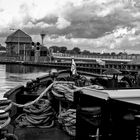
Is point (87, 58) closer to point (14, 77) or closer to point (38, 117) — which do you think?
point (14, 77)

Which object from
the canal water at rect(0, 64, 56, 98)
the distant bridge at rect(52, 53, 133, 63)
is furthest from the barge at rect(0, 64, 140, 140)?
→ the distant bridge at rect(52, 53, 133, 63)

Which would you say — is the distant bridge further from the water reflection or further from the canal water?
the water reflection

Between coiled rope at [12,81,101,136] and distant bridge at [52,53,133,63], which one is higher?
coiled rope at [12,81,101,136]

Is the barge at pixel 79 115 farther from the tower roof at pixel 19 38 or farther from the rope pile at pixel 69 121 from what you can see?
the tower roof at pixel 19 38

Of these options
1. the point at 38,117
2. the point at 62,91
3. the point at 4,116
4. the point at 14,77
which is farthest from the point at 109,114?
the point at 14,77

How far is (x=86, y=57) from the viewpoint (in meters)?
98.2

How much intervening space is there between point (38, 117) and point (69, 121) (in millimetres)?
775

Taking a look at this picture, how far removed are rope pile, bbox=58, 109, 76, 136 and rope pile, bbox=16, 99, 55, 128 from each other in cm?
35

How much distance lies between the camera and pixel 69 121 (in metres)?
5.07

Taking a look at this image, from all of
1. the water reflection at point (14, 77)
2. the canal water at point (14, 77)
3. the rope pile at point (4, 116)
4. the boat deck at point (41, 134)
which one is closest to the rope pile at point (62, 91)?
the boat deck at point (41, 134)

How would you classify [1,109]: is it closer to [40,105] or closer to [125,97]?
[125,97]

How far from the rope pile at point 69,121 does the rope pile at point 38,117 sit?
349mm

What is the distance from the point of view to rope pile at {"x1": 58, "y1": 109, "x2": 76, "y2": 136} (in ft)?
16.5

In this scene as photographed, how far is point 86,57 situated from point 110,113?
9544 cm
